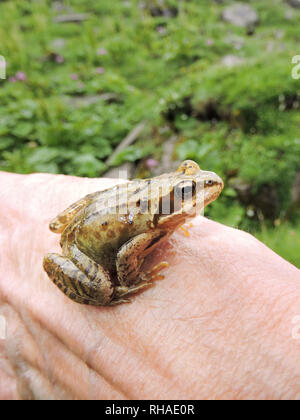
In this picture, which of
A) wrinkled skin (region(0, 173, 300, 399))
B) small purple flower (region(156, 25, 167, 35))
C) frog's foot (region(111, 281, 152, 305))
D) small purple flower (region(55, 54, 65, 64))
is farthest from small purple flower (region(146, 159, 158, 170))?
small purple flower (region(156, 25, 167, 35))

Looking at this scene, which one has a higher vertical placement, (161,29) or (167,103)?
(161,29)

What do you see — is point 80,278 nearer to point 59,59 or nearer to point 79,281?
point 79,281

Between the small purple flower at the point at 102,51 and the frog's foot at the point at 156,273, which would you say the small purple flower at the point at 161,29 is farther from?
the frog's foot at the point at 156,273

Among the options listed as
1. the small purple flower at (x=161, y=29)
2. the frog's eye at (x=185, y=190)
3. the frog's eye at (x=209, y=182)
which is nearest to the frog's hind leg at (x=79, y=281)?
the frog's eye at (x=185, y=190)

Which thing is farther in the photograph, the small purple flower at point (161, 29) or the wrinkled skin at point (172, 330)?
the small purple flower at point (161, 29)

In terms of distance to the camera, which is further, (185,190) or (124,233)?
(124,233)

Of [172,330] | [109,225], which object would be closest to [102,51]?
[109,225]

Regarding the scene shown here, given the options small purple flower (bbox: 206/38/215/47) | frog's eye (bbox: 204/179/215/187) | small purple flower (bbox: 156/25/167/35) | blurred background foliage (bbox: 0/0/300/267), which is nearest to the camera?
frog's eye (bbox: 204/179/215/187)

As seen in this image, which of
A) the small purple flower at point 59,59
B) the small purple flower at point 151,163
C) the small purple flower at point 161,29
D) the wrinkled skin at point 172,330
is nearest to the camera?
the wrinkled skin at point 172,330

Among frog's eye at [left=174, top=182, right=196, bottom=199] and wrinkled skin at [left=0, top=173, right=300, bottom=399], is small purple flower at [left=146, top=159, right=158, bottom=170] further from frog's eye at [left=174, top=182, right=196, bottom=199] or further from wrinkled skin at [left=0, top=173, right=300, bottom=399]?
frog's eye at [left=174, top=182, right=196, bottom=199]
